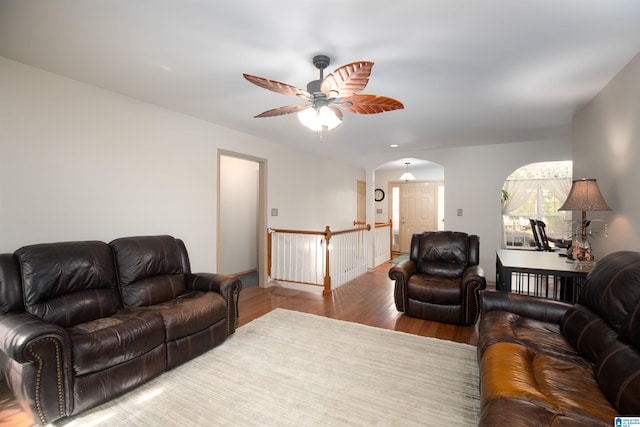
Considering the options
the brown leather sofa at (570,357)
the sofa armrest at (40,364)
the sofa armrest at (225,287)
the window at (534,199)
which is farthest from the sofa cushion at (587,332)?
the window at (534,199)

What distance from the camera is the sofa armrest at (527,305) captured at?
7.43 ft

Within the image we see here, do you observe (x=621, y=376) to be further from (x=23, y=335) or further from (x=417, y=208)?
(x=417, y=208)

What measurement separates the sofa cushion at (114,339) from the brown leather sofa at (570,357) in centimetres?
219

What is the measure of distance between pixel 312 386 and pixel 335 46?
2.48 m

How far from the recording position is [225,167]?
18.5ft

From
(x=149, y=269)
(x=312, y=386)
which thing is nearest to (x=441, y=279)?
(x=312, y=386)

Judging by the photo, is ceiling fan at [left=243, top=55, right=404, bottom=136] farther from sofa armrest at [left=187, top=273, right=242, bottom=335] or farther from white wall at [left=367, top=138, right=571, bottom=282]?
white wall at [left=367, top=138, right=571, bottom=282]

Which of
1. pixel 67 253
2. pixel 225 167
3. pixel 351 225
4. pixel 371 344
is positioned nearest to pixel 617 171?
pixel 371 344

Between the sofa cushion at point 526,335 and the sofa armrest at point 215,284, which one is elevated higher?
the sofa armrest at point 215,284

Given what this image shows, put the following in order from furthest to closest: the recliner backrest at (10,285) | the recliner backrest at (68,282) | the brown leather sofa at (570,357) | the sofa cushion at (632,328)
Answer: the recliner backrest at (68,282) < the recliner backrest at (10,285) < the sofa cushion at (632,328) < the brown leather sofa at (570,357)

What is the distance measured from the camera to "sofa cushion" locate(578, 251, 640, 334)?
1.59 meters

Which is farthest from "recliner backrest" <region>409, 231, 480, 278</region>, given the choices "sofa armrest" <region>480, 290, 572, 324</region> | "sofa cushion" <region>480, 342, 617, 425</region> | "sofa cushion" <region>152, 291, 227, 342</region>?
"sofa cushion" <region>152, 291, 227, 342</region>

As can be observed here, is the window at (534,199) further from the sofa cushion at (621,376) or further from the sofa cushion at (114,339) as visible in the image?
the sofa cushion at (114,339)

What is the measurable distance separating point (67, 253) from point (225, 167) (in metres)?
3.52
